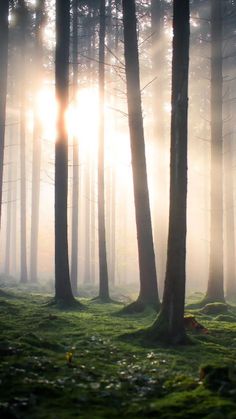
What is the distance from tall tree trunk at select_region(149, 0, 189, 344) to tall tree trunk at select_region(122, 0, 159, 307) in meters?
4.28

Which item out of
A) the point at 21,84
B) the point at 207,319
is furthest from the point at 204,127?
the point at 207,319

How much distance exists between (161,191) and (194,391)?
61.1ft

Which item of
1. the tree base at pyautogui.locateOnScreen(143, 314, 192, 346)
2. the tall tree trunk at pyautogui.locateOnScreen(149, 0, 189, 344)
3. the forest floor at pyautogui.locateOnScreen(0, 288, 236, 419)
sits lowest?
the forest floor at pyautogui.locateOnScreen(0, 288, 236, 419)

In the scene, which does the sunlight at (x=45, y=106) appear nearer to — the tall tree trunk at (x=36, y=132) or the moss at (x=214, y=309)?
the tall tree trunk at (x=36, y=132)

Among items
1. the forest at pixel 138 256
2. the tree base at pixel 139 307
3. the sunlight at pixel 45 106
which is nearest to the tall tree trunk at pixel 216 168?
the forest at pixel 138 256

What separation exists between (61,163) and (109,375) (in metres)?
9.41

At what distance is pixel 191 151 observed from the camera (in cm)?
3628

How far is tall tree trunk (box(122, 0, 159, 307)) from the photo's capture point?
1333 centimetres

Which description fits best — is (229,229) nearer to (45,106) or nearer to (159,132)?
(159,132)

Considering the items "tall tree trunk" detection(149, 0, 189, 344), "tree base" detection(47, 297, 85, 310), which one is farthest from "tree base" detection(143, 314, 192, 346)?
"tree base" detection(47, 297, 85, 310)

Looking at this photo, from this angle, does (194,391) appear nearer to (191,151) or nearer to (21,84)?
(21,84)

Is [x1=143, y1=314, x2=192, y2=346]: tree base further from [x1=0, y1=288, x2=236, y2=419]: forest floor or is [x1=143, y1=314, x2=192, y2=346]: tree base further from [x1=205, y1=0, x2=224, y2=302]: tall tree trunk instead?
[x1=205, y1=0, x2=224, y2=302]: tall tree trunk

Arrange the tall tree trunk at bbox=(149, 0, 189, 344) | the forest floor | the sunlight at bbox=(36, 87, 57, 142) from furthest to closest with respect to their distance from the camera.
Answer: the sunlight at bbox=(36, 87, 57, 142) < the tall tree trunk at bbox=(149, 0, 189, 344) < the forest floor

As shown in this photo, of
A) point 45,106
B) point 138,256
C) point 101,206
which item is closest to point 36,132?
point 45,106
